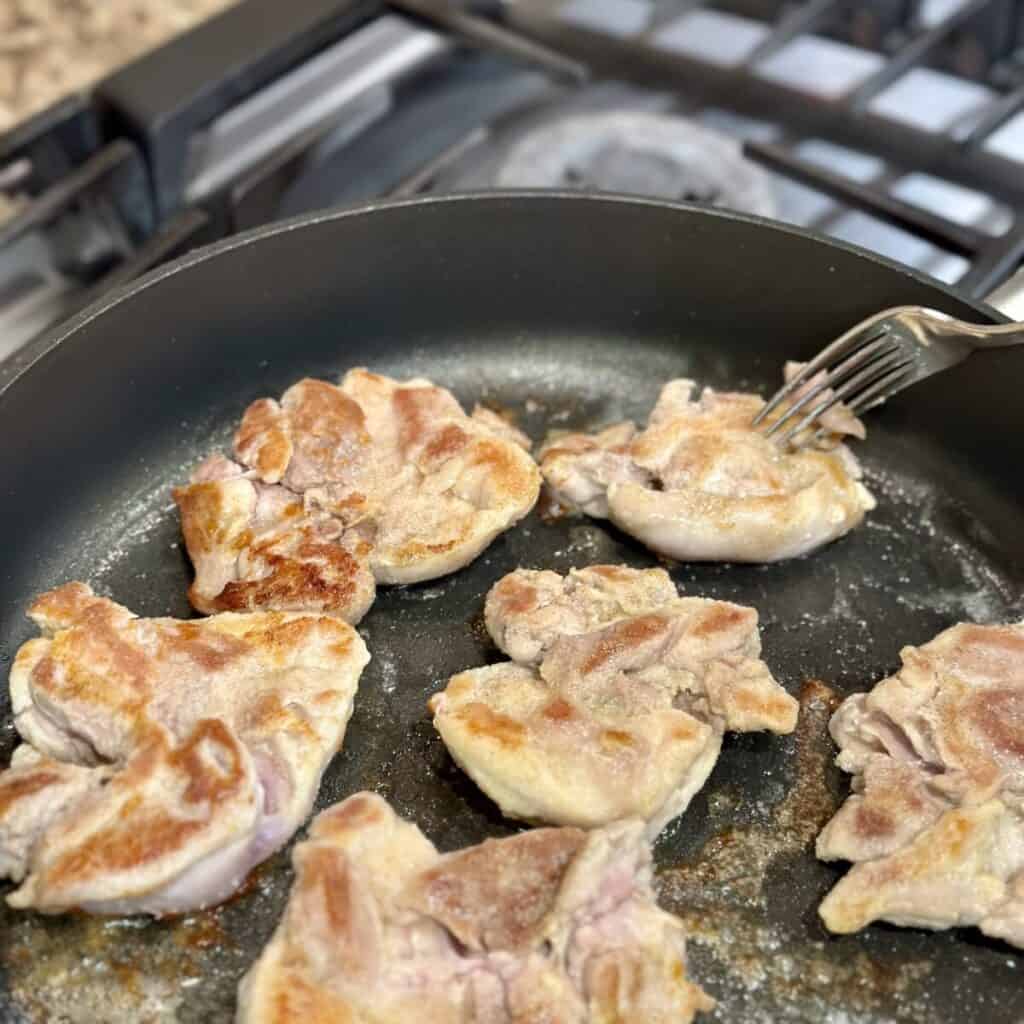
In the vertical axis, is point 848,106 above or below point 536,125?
below

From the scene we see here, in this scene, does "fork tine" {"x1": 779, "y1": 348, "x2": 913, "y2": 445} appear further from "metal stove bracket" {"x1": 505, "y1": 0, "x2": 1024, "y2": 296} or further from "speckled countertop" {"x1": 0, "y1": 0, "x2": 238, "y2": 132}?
→ "speckled countertop" {"x1": 0, "y1": 0, "x2": 238, "y2": 132}

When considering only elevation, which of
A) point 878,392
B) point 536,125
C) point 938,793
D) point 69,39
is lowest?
point 938,793

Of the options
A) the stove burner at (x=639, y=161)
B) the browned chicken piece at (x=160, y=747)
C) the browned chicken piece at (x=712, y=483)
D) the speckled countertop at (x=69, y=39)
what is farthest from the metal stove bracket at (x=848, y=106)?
the browned chicken piece at (x=160, y=747)

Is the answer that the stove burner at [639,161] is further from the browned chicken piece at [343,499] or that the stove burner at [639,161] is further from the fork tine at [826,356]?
the browned chicken piece at [343,499]

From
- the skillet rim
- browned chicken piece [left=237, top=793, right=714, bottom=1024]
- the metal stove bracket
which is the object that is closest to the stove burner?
the metal stove bracket

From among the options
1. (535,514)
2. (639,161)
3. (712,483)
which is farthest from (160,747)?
(639,161)

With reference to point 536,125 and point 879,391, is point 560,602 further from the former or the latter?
point 536,125
